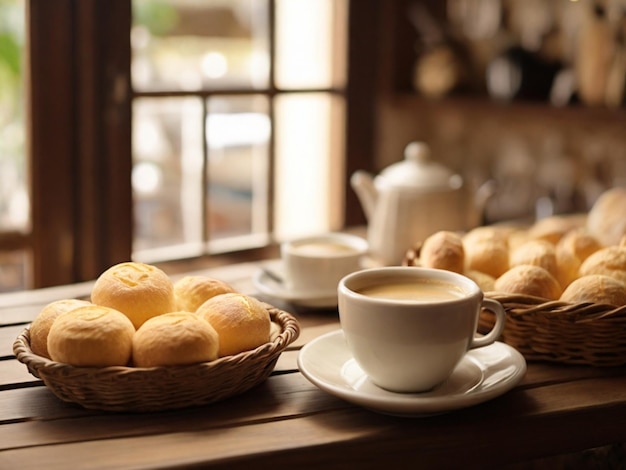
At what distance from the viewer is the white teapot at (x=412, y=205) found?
1.54 metres

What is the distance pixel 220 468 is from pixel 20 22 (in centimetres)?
→ 153

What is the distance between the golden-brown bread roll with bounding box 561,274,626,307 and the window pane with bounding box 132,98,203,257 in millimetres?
1362

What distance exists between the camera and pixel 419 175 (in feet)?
5.18

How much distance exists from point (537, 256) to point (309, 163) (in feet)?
4.84

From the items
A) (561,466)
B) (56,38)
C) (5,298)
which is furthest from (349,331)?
(56,38)

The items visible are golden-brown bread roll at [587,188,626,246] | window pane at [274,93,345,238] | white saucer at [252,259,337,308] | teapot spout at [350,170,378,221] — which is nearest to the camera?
white saucer at [252,259,337,308]

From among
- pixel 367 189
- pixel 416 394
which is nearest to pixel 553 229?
pixel 367 189

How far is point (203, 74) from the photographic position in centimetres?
235

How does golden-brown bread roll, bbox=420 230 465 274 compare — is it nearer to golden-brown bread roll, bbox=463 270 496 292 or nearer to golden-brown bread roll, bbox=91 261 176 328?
golden-brown bread roll, bbox=463 270 496 292

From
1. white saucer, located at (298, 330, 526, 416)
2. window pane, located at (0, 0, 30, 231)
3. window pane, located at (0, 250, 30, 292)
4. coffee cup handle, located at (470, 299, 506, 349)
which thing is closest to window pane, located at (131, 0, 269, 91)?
window pane, located at (0, 0, 30, 231)

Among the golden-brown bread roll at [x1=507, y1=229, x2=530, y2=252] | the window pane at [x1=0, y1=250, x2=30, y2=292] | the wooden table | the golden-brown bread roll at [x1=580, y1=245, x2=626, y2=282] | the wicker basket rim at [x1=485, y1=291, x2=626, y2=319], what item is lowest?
the window pane at [x1=0, y1=250, x2=30, y2=292]

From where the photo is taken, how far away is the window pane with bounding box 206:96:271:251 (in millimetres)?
2377

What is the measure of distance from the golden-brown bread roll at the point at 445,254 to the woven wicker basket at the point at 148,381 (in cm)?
32

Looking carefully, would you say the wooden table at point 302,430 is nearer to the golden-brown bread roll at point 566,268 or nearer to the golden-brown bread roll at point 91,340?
the golden-brown bread roll at point 91,340
